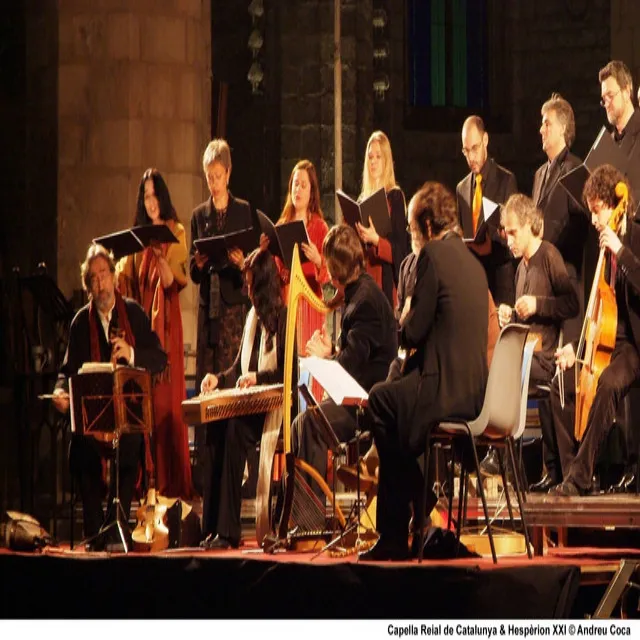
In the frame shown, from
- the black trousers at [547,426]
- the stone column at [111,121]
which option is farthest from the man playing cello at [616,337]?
the stone column at [111,121]

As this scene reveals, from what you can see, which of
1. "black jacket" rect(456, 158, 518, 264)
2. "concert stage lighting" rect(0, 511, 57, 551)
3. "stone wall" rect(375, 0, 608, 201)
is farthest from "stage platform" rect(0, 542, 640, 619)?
"stone wall" rect(375, 0, 608, 201)

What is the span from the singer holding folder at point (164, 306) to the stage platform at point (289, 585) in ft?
3.66

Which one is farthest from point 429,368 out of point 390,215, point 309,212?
point 390,215

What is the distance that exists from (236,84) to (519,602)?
950 cm

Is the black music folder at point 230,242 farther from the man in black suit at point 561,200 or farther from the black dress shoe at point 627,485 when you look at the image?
the black dress shoe at point 627,485

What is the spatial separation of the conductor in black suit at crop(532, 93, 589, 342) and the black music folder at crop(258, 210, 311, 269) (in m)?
1.24

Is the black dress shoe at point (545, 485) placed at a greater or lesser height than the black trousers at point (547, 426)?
lesser

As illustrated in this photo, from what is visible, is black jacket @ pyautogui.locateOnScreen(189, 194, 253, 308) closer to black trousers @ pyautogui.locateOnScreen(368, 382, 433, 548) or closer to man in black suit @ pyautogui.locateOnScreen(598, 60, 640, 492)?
man in black suit @ pyautogui.locateOnScreen(598, 60, 640, 492)

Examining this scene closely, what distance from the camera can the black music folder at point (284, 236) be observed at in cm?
799

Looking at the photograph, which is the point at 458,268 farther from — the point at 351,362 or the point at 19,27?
the point at 19,27

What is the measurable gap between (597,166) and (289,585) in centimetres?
278

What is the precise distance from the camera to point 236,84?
15102 millimetres

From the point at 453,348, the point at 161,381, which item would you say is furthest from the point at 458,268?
the point at 161,381

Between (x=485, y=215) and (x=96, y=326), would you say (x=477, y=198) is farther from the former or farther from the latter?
(x=96, y=326)
